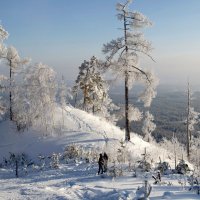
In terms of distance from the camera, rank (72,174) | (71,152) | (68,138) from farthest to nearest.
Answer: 1. (68,138)
2. (71,152)
3. (72,174)

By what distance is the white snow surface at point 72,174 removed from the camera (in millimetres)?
9289

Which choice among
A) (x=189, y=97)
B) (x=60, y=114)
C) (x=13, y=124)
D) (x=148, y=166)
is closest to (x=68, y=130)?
(x=60, y=114)

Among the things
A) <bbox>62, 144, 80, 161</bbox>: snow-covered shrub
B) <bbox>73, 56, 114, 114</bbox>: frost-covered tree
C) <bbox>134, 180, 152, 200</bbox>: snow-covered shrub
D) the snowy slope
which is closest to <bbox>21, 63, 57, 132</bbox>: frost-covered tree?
the snowy slope

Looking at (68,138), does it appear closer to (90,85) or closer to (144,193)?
(144,193)

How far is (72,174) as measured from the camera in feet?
44.8

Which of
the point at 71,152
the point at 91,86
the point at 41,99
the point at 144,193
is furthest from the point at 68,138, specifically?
the point at 91,86

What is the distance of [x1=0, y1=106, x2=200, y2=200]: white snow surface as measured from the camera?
9289 millimetres

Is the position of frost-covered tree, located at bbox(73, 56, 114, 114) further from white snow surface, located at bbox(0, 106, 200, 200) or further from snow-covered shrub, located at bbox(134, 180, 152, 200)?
snow-covered shrub, located at bbox(134, 180, 152, 200)

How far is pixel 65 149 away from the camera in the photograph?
21.2m

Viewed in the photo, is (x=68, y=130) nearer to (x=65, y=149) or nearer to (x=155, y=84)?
(x=65, y=149)

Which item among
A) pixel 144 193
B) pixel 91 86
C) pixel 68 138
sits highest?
pixel 91 86

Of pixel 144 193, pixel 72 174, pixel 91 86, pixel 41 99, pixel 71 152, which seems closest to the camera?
A: pixel 144 193

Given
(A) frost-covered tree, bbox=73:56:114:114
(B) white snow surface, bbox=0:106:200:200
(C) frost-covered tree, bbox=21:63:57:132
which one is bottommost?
(B) white snow surface, bbox=0:106:200:200

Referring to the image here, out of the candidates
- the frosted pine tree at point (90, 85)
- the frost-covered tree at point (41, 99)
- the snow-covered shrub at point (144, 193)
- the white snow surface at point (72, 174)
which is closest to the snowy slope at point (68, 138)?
the white snow surface at point (72, 174)
